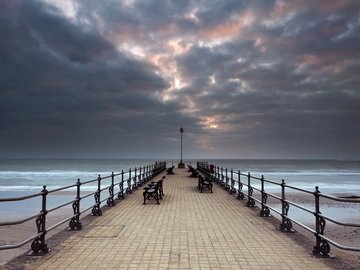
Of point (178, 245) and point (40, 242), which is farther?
point (178, 245)

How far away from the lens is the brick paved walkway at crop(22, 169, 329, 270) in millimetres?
5625

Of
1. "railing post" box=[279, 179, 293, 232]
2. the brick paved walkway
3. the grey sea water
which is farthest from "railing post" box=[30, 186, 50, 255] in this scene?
the grey sea water

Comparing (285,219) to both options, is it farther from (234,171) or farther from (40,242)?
(234,171)

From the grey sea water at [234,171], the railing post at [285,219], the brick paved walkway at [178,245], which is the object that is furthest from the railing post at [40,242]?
the grey sea water at [234,171]

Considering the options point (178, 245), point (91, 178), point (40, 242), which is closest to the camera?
point (40, 242)

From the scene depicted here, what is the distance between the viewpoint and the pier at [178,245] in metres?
5.63

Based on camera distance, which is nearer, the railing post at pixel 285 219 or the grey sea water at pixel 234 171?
the railing post at pixel 285 219

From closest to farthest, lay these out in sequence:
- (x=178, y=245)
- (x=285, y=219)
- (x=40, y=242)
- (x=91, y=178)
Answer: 1. (x=40, y=242)
2. (x=178, y=245)
3. (x=285, y=219)
4. (x=91, y=178)

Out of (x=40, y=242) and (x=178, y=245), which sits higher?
(x=40, y=242)

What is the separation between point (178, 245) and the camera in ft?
22.4

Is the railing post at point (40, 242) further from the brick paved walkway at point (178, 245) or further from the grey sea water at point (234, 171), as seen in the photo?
the grey sea water at point (234, 171)

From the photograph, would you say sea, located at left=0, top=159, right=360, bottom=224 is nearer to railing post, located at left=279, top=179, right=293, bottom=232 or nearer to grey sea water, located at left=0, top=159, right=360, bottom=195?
grey sea water, located at left=0, top=159, right=360, bottom=195

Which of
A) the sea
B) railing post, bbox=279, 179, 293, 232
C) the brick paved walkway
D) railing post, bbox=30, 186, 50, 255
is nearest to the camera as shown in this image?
the brick paved walkway

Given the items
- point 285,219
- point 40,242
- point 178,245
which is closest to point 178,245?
point 178,245
